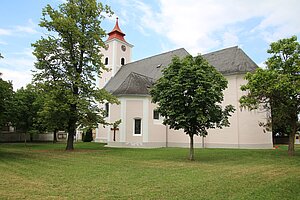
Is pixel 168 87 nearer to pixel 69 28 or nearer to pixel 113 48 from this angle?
pixel 69 28

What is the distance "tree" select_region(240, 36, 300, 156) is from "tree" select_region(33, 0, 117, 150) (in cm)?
1148

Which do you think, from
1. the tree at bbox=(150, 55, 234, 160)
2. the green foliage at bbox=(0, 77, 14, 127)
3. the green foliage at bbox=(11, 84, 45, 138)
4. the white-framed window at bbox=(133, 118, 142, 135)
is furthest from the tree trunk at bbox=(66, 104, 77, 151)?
the green foliage at bbox=(11, 84, 45, 138)

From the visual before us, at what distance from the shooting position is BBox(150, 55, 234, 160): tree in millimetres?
14562

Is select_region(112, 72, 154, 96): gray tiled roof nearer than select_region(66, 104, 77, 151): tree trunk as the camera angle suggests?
No

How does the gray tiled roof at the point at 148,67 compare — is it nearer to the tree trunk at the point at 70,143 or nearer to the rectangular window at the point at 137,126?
the rectangular window at the point at 137,126

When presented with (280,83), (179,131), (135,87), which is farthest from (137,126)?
(280,83)

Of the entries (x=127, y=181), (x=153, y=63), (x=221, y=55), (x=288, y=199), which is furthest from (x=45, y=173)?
(x=153, y=63)

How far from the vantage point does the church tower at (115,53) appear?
42.3 m

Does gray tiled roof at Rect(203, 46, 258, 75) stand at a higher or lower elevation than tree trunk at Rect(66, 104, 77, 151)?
higher

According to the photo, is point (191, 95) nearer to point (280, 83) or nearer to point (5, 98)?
point (280, 83)

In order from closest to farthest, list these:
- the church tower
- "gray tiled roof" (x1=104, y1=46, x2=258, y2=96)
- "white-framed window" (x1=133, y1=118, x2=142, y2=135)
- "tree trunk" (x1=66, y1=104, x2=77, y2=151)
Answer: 1. "tree trunk" (x1=66, y1=104, x2=77, y2=151)
2. "gray tiled roof" (x1=104, y1=46, x2=258, y2=96)
3. "white-framed window" (x1=133, y1=118, x2=142, y2=135)
4. the church tower

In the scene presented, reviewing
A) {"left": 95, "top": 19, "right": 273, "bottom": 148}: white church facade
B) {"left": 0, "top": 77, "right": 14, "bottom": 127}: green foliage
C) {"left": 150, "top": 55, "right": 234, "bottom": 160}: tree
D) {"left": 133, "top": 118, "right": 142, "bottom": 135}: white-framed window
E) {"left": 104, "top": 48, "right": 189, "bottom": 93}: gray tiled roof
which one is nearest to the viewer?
{"left": 150, "top": 55, "right": 234, "bottom": 160}: tree

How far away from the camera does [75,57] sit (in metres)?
22.6

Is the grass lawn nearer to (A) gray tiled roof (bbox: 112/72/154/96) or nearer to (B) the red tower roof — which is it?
(A) gray tiled roof (bbox: 112/72/154/96)
